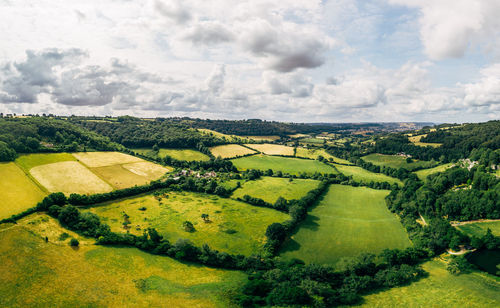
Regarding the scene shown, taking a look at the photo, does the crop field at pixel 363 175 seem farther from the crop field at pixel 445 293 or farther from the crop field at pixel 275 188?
the crop field at pixel 445 293

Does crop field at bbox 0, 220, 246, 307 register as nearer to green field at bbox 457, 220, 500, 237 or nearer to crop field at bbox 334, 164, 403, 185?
green field at bbox 457, 220, 500, 237

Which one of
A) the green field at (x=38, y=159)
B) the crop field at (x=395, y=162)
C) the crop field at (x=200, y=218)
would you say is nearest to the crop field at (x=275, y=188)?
the crop field at (x=200, y=218)

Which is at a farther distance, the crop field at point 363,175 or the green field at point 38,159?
the crop field at point 363,175

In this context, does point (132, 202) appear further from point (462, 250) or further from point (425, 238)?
point (462, 250)

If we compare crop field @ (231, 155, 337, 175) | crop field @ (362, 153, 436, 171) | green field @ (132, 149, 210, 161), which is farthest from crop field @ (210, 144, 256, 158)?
crop field @ (362, 153, 436, 171)

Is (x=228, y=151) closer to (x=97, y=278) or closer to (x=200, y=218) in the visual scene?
(x=200, y=218)

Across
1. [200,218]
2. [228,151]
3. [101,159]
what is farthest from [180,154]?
[200,218]

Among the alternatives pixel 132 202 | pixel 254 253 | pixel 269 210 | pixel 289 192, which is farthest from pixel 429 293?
pixel 132 202

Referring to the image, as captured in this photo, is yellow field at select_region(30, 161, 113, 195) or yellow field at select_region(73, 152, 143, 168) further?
yellow field at select_region(73, 152, 143, 168)
